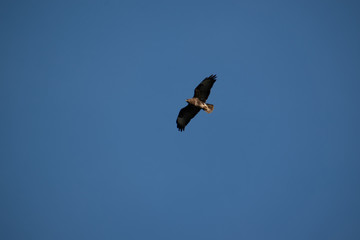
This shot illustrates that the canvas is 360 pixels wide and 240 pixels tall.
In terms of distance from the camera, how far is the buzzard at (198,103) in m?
16.2

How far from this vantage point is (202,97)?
16.8 metres

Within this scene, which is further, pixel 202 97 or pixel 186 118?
pixel 186 118

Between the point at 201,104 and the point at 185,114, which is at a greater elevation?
the point at 185,114

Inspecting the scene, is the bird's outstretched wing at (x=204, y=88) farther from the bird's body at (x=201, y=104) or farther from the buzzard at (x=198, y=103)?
the bird's body at (x=201, y=104)

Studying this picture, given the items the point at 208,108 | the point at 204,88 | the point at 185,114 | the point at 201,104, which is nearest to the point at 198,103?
the point at 201,104

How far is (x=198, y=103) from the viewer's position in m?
16.8

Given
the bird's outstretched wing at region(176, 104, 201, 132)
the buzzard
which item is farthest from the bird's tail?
the bird's outstretched wing at region(176, 104, 201, 132)

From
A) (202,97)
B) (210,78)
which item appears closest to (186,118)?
(202,97)

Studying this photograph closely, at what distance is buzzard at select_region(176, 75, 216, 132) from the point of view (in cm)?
1619

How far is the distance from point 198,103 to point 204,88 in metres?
0.92

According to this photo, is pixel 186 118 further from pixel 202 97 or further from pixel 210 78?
pixel 210 78

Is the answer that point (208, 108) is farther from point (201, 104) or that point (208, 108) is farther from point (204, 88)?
point (204, 88)

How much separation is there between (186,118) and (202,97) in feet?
6.26

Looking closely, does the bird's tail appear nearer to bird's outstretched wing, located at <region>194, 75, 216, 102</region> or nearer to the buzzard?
the buzzard
